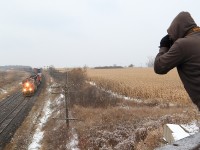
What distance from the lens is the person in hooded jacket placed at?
3711 millimetres

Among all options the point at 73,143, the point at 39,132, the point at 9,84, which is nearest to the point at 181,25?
the point at 73,143

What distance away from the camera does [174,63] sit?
147 inches

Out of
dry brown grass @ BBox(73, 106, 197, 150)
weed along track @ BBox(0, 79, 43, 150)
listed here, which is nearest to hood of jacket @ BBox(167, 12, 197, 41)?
dry brown grass @ BBox(73, 106, 197, 150)

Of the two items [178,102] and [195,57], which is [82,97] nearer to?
[178,102]

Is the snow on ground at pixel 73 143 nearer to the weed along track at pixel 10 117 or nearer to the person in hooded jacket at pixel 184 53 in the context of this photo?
the weed along track at pixel 10 117

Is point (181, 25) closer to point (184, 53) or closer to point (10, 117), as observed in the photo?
point (184, 53)

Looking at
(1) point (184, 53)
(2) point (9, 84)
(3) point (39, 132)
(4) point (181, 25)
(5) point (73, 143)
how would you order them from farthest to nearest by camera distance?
(2) point (9, 84)
(3) point (39, 132)
(5) point (73, 143)
(4) point (181, 25)
(1) point (184, 53)

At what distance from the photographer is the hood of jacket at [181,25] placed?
3889 millimetres

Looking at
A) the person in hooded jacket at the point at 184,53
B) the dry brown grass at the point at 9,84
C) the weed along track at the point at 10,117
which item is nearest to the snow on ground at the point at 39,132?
the weed along track at the point at 10,117

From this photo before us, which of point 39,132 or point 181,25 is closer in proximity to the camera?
point 181,25

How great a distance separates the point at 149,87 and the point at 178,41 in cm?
2886

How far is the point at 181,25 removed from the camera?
391cm

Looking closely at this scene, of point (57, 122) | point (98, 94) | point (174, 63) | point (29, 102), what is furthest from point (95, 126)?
point (29, 102)

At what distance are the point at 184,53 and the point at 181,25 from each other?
38cm
